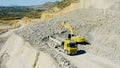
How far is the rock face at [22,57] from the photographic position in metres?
33.4

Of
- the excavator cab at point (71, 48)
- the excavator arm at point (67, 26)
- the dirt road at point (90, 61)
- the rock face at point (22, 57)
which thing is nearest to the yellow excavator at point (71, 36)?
the excavator arm at point (67, 26)

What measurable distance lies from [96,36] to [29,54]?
26.9 ft

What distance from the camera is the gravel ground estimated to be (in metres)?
35.5

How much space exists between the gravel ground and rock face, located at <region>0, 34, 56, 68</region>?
4.19 feet

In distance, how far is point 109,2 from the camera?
4572 cm

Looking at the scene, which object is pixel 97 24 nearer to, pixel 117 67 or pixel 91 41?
pixel 91 41

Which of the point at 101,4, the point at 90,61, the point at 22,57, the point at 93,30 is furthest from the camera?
the point at 101,4

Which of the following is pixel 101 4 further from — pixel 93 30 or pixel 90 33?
pixel 90 33

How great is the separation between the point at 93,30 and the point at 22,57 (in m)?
9.29

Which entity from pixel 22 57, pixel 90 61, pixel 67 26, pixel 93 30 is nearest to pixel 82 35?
pixel 93 30

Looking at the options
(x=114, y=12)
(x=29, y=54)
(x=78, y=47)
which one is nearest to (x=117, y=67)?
(x=78, y=47)

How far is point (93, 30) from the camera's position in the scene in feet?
136

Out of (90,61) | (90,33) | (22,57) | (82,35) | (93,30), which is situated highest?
(93,30)

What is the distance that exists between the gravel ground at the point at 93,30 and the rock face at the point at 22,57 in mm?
1277
